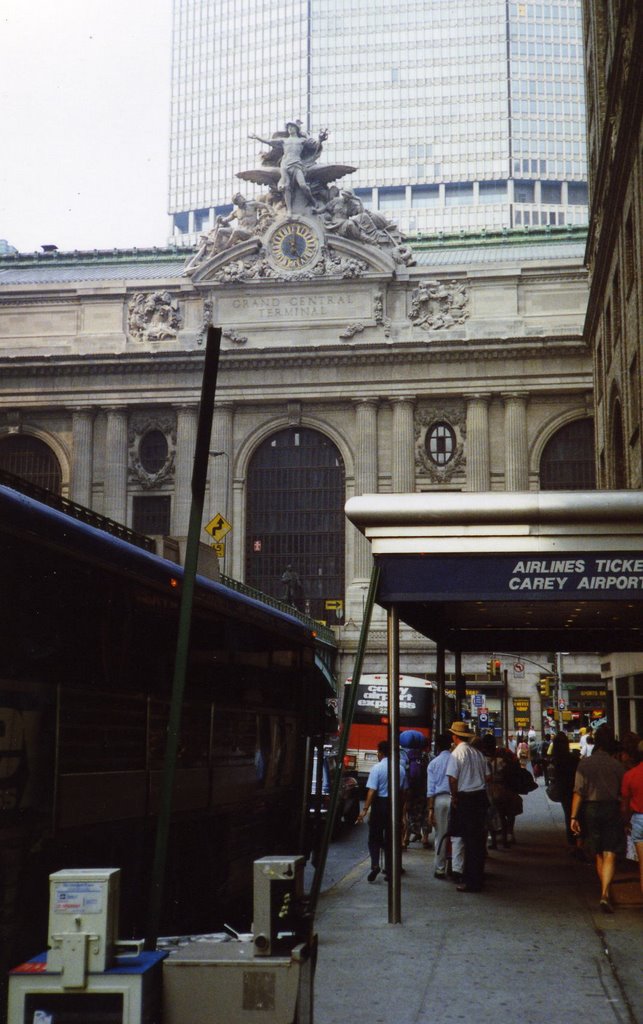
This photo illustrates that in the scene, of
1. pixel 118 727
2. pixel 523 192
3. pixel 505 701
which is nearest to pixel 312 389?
pixel 505 701

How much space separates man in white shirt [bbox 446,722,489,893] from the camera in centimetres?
1454

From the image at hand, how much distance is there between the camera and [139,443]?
201ft

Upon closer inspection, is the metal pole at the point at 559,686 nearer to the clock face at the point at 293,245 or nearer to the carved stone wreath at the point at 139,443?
the carved stone wreath at the point at 139,443

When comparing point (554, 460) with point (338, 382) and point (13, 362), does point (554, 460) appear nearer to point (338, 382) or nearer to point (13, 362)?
point (338, 382)

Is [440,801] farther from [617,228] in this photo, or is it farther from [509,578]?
[617,228]

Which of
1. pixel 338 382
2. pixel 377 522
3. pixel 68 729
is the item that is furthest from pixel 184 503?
pixel 68 729

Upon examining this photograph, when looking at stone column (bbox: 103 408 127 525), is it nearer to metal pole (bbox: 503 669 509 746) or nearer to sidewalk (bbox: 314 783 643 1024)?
metal pole (bbox: 503 669 509 746)

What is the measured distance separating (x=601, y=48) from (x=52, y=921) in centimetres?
3333

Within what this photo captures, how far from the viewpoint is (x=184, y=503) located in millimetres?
58844

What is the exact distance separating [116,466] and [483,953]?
51.4m

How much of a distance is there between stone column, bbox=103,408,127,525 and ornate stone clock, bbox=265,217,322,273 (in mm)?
10335

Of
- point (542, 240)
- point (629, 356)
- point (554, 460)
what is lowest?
point (629, 356)

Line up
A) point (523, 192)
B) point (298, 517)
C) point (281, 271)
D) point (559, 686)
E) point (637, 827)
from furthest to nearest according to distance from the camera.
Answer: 1. point (523, 192)
2. point (281, 271)
3. point (298, 517)
4. point (559, 686)
5. point (637, 827)

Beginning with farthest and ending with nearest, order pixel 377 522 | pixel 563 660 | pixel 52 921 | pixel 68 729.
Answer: pixel 563 660
pixel 377 522
pixel 68 729
pixel 52 921
